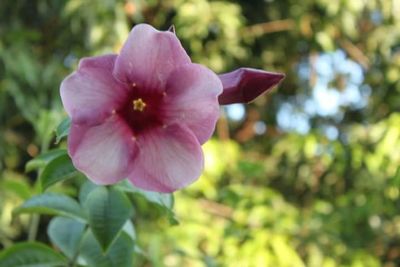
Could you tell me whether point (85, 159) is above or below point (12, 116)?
above

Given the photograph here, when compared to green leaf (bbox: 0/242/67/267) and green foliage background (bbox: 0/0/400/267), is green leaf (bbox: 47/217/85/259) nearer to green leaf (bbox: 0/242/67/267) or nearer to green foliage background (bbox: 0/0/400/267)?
green leaf (bbox: 0/242/67/267)

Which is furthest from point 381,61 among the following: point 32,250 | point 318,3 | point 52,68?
point 32,250

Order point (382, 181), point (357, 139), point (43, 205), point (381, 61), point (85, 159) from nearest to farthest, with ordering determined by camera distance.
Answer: point (85, 159) < point (43, 205) < point (382, 181) < point (357, 139) < point (381, 61)

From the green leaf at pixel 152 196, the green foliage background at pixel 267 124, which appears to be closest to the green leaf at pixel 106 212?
the green leaf at pixel 152 196

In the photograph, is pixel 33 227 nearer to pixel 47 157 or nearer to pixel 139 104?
pixel 47 157

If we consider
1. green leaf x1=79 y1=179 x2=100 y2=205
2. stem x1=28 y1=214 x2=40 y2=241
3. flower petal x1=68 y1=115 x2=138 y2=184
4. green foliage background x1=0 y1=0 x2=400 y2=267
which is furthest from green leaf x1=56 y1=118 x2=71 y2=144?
green foliage background x1=0 y1=0 x2=400 y2=267

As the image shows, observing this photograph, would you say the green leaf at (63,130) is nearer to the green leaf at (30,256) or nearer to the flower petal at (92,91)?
the flower petal at (92,91)

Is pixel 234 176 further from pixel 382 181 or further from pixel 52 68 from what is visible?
pixel 52 68
